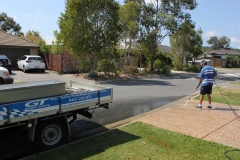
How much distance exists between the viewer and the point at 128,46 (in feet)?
94.5

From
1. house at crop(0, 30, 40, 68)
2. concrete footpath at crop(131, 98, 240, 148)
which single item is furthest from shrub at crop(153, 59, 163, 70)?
concrete footpath at crop(131, 98, 240, 148)

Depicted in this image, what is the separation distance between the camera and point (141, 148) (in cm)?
486

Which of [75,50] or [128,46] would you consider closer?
[75,50]

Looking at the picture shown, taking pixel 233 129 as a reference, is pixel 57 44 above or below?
above

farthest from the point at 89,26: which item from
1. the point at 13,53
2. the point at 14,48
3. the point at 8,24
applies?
the point at 8,24

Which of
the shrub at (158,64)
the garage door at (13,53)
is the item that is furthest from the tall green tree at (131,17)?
the garage door at (13,53)

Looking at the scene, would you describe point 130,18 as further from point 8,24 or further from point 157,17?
point 8,24

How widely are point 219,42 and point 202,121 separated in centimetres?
11121

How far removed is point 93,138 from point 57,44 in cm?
2111

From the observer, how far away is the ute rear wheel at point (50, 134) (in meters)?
4.83

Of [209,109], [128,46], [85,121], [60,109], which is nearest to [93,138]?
[60,109]

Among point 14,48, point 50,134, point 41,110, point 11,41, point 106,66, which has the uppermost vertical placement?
point 11,41

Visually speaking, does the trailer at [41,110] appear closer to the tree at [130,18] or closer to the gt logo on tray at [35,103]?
the gt logo on tray at [35,103]

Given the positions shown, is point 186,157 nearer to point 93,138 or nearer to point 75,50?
point 93,138
